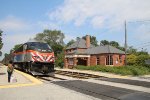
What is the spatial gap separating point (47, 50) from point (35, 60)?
71.1 inches

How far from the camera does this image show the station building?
172 feet

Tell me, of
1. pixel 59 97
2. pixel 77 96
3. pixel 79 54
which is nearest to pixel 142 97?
pixel 77 96

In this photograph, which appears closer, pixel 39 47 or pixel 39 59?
pixel 39 59

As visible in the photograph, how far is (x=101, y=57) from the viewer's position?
5331 centimetres

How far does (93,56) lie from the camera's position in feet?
184

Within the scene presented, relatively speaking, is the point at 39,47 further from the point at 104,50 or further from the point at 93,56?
the point at 93,56

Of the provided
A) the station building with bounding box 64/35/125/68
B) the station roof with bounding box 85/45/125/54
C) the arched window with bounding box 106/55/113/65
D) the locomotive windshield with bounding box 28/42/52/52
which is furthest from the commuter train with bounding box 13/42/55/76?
the station roof with bounding box 85/45/125/54

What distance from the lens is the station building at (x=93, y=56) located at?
5241 centimetres

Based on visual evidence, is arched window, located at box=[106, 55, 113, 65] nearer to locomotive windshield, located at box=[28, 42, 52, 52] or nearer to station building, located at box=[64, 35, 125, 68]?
station building, located at box=[64, 35, 125, 68]

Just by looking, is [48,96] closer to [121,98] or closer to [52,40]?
[121,98]

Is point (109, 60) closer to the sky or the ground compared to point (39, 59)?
closer to the sky

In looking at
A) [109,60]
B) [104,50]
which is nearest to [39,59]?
[109,60]

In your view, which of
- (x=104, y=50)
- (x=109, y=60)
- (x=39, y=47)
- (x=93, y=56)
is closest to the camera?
(x=39, y=47)

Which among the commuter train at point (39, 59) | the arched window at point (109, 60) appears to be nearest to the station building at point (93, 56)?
the arched window at point (109, 60)
